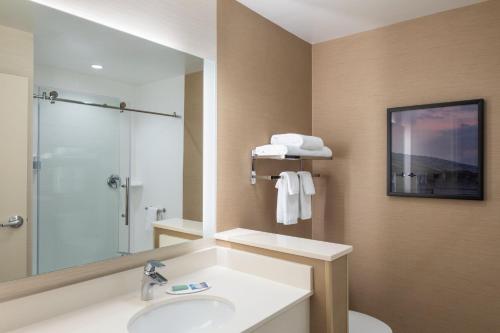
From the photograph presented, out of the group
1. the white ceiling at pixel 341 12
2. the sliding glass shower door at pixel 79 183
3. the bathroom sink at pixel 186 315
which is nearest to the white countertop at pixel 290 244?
the bathroom sink at pixel 186 315

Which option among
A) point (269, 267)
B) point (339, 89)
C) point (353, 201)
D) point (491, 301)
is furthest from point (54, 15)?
point (491, 301)

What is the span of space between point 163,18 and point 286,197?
1.22 metres

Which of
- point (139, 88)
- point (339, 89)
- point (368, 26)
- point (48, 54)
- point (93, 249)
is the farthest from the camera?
point (339, 89)

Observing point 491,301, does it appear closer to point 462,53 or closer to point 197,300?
point 462,53

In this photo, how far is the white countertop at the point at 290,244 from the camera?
4.80 ft

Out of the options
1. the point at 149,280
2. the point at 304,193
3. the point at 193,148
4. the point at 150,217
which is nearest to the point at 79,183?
the point at 150,217

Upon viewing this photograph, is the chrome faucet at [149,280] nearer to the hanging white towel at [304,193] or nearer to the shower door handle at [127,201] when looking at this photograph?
the shower door handle at [127,201]

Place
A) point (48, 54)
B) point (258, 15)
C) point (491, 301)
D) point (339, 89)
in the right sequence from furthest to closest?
point (339, 89) → point (258, 15) → point (491, 301) → point (48, 54)

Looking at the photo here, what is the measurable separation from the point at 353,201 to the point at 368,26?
4.14 ft

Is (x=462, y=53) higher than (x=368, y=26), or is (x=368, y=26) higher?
(x=368, y=26)

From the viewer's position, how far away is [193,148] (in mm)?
1800

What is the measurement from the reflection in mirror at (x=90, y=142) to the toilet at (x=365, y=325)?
1106 mm

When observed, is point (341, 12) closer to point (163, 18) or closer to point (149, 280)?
point (163, 18)

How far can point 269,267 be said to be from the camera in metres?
1.59
